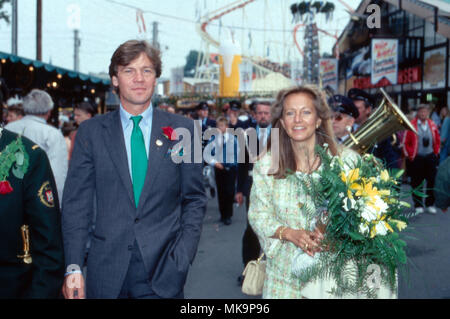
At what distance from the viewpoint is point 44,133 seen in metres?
5.31

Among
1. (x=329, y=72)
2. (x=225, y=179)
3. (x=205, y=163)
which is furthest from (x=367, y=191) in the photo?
(x=329, y=72)

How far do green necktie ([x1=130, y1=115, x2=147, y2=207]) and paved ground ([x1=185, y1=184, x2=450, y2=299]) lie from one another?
2515mm

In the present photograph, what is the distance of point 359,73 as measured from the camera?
88.0 ft

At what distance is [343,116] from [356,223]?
2527 mm

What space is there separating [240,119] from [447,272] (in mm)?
4939

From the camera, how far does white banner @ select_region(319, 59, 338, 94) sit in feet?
94.6

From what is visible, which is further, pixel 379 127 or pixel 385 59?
pixel 385 59

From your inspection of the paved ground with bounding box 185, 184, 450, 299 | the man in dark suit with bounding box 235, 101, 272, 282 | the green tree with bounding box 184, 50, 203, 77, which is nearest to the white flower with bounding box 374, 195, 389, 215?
the paved ground with bounding box 185, 184, 450, 299

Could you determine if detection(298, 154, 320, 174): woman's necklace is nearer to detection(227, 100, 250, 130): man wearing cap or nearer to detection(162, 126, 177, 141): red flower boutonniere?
detection(162, 126, 177, 141): red flower boutonniere

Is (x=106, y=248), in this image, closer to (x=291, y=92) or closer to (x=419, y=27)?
(x=291, y=92)

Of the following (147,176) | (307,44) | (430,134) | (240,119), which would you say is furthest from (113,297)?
(307,44)

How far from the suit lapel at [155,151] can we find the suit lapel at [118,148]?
9 cm

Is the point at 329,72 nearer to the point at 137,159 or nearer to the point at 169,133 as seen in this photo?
the point at 169,133
